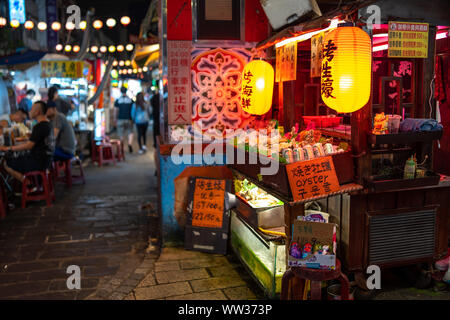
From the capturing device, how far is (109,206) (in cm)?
1063

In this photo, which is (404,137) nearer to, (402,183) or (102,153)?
(402,183)

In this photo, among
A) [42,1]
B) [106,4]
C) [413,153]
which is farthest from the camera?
[106,4]

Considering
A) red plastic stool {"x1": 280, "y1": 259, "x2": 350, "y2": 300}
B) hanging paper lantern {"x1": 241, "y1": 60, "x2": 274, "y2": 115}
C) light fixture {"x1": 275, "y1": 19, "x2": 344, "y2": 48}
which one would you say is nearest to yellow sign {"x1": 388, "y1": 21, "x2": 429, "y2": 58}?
light fixture {"x1": 275, "y1": 19, "x2": 344, "y2": 48}

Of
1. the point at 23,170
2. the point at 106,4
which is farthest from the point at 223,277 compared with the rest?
the point at 106,4

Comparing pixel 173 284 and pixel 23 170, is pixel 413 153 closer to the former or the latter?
pixel 173 284

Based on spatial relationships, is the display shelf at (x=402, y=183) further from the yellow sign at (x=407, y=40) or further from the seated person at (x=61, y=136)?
the seated person at (x=61, y=136)

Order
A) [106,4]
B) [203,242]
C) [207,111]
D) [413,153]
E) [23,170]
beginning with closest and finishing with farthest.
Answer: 1. [413,153]
2. [203,242]
3. [207,111]
4. [23,170]
5. [106,4]

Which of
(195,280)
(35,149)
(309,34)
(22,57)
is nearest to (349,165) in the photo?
(309,34)

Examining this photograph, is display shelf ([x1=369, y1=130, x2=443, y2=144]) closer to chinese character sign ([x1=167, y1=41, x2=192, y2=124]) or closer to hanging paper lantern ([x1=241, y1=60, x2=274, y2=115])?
hanging paper lantern ([x1=241, y1=60, x2=274, y2=115])

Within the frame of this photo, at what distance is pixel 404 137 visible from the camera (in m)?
5.15

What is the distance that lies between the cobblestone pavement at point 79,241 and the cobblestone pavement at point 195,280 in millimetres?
468

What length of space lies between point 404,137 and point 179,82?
13.9 feet

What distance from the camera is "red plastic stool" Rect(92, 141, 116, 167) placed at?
16500mm
